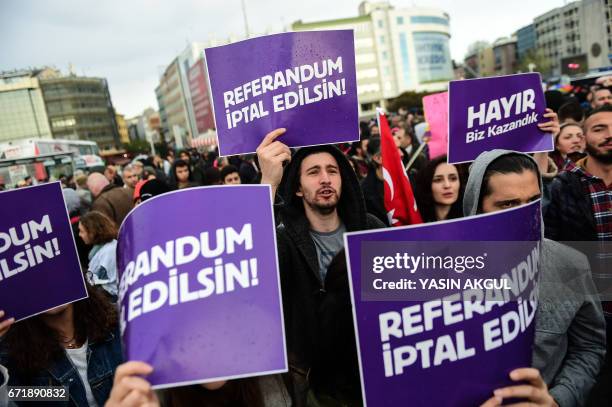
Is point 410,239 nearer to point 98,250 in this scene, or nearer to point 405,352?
point 405,352

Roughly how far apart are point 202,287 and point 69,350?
3.91 feet

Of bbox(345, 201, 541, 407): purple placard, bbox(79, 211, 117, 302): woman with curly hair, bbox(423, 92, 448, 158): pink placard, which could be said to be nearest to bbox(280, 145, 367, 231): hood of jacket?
bbox(345, 201, 541, 407): purple placard

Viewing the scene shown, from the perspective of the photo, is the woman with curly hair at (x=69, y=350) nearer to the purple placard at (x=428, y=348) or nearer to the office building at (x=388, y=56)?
the purple placard at (x=428, y=348)

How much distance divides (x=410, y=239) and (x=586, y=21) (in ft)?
39.0

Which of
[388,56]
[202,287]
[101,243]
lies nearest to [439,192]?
[202,287]

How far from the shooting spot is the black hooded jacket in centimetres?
155

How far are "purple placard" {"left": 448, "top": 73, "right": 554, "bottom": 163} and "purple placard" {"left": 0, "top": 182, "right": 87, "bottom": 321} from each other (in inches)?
95.3

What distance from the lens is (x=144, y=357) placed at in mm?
1059

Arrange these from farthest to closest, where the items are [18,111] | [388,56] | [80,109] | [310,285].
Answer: [80,109] < [388,56] < [18,111] < [310,285]

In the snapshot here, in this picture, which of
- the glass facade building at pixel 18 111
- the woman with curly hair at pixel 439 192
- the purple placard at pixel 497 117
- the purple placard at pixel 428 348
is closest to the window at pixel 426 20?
the glass facade building at pixel 18 111

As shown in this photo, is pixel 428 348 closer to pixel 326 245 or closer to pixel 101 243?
pixel 326 245

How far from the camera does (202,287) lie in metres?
1.10

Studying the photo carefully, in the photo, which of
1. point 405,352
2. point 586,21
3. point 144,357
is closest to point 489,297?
point 405,352

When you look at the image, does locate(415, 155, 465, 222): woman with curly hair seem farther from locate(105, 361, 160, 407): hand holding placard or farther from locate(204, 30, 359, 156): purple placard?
locate(105, 361, 160, 407): hand holding placard
